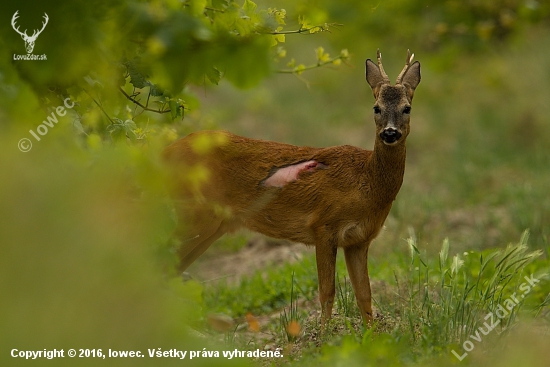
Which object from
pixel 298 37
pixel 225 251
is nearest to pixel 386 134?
pixel 225 251

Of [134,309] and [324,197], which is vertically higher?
[324,197]

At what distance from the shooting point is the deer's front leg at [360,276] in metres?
6.38

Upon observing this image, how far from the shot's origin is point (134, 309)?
4230 millimetres

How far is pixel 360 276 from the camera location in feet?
21.2

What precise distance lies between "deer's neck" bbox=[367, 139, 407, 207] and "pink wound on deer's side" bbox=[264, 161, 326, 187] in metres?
0.56

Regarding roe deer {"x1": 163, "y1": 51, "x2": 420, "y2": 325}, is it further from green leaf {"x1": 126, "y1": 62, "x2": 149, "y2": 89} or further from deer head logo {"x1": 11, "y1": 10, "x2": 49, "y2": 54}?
deer head logo {"x1": 11, "y1": 10, "x2": 49, "y2": 54}

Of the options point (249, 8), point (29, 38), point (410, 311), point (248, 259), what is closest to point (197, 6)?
point (249, 8)

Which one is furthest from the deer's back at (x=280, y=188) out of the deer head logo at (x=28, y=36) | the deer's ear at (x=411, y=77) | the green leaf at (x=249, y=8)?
the deer head logo at (x=28, y=36)

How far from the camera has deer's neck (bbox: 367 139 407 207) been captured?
6223 mm

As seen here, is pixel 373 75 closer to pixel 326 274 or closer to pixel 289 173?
pixel 289 173

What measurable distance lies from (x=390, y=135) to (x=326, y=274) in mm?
1259

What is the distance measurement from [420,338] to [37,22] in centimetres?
331

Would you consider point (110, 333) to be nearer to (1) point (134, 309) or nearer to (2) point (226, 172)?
(1) point (134, 309)

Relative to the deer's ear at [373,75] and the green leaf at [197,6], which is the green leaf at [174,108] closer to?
the green leaf at [197,6]
